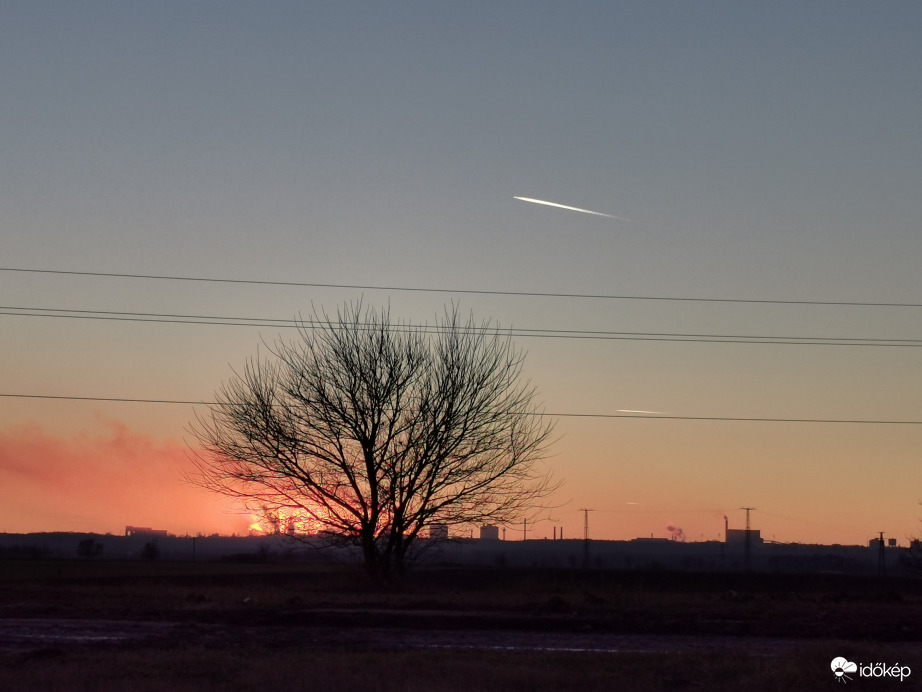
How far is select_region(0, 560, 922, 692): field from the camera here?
14.3m

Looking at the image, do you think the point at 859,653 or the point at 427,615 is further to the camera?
the point at 427,615

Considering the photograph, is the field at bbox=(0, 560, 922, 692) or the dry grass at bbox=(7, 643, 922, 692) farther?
the field at bbox=(0, 560, 922, 692)

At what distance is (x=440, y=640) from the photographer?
63.8ft

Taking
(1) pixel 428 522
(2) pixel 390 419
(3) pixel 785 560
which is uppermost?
(2) pixel 390 419

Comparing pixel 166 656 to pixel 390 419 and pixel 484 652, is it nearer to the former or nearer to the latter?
pixel 484 652

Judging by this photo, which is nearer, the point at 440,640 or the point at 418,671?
the point at 418,671

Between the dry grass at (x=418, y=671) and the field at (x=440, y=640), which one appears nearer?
the dry grass at (x=418, y=671)

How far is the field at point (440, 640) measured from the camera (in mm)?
14273

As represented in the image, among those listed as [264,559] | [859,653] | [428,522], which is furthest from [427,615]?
[264,559]

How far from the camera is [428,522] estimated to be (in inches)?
1441

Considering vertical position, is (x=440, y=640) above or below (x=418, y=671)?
below

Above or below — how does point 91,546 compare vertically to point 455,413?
below

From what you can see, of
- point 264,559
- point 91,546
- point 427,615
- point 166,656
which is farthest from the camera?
point 91,546

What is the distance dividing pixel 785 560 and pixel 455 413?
16500 centimetres
